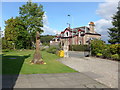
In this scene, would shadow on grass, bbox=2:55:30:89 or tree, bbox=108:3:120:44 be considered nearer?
shadow on grass, bbox=2:55:30:89

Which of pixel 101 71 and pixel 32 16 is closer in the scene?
pixel 101 71

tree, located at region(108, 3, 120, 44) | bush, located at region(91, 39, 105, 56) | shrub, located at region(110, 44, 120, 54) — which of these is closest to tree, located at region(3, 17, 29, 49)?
bush, located at region(91, 39, 105, 56)

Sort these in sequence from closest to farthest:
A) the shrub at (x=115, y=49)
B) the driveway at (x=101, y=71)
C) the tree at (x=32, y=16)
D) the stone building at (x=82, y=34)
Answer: the driveway at (x=101, y=71), the shrub at (x=115, y=49), the tree at (x=32, y=16), the stone building at (x=82, y=34)

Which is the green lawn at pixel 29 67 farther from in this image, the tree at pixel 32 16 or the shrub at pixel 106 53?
the tree at pixel 32 16

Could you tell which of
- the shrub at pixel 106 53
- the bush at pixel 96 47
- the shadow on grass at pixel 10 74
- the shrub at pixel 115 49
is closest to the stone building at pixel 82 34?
the bush at pixel 96 47

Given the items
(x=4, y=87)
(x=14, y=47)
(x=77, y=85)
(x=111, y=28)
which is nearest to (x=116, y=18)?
(x=111, y=28)

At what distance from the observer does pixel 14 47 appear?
3747 centimetres

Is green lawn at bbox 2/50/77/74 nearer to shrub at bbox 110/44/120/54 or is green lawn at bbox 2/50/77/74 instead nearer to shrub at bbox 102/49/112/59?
shrub at bbox 102/49/112/59

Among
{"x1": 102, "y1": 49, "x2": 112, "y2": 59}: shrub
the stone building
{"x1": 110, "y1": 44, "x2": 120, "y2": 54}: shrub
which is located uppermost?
the stone building

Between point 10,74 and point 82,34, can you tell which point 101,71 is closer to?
point 10,74

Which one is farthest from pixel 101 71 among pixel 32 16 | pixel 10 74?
pixel 32 16

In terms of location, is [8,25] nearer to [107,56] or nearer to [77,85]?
[107,56]

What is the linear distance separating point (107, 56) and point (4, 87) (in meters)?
13.8

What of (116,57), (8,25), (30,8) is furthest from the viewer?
(8,25)
